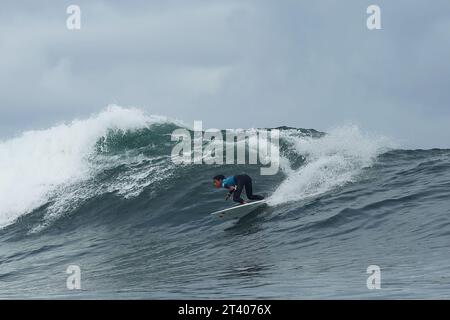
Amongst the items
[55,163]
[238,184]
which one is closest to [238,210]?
[238,184]

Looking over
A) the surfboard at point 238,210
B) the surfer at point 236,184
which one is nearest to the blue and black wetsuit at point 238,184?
the surfer at point 236,184

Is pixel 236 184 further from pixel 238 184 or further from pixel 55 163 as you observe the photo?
pixel 55 163

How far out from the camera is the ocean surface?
10.2m

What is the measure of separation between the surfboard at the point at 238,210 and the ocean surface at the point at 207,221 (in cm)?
20

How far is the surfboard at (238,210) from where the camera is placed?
16266mm

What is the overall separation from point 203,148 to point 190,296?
50.3ft

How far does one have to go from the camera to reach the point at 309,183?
59.5 feet

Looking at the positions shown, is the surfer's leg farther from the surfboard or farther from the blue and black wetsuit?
the surfboard

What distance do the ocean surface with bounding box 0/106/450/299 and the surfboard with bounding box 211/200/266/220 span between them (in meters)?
0.20

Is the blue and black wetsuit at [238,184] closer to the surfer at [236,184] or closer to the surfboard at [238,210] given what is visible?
the surfer at [236,184]

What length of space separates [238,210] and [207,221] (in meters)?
0.98

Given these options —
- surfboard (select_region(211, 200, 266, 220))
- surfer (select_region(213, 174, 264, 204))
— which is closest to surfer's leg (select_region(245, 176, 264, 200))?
surfer (select_region(213, 174, 264, 204))

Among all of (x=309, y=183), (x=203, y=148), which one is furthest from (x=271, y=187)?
(x=203, y=148)

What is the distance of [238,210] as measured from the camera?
16406 millimetres
